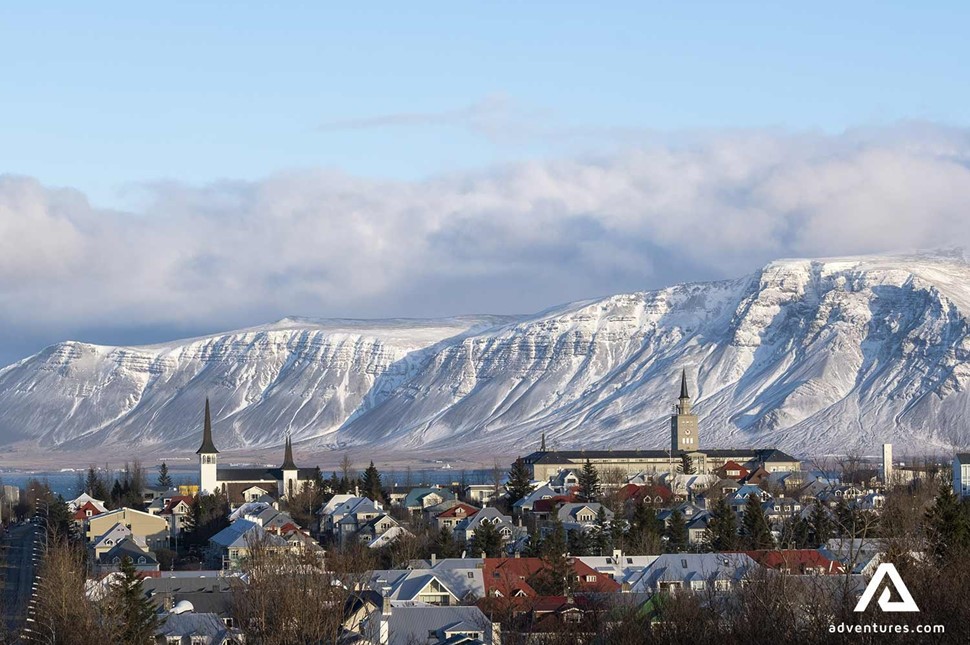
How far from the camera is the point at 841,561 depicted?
71.8 metres

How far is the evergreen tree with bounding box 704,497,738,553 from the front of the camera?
295 ft

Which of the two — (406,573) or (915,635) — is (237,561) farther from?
(915,635)

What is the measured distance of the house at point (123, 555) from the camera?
92875 mm

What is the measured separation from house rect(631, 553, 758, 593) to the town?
0.18 meters

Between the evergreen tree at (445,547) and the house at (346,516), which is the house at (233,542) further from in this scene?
the evergreen tree at (445,547)

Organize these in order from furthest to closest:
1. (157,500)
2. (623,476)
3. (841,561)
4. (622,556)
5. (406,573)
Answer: (623,476)
(157,500)
(622,556)
(406,573)
(841,561)

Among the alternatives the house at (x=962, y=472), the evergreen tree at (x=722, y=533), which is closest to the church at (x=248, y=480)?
the house at (x=962, y=472)

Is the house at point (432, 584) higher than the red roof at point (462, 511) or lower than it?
lower

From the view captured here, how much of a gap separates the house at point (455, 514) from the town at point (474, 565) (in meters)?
0.24

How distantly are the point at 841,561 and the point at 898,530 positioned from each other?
546cm

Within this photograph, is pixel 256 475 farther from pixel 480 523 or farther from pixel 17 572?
pixel 17 572

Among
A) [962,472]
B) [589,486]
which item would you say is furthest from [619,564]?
[962,472]

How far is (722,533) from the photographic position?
302 feet

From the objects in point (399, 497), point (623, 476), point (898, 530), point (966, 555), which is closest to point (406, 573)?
point (898, 530)
